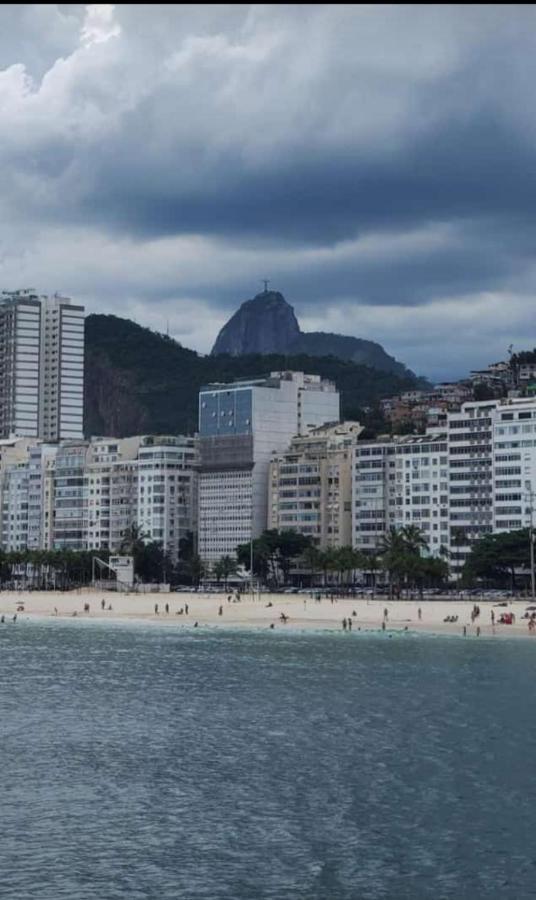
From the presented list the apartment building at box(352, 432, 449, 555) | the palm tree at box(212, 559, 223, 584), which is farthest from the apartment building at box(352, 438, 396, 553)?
the palm tree at box(212, 559, 223, 584)

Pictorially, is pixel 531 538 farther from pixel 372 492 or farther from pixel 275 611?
pixel 372 492

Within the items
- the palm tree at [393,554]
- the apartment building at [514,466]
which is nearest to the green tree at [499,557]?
the apartment building at [514,466]

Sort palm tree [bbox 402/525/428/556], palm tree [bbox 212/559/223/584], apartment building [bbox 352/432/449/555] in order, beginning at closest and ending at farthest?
palm tree [bbox 402/525/428/556] < apartment building [bbox 352/432/449/555] < palm tree [bbox 212/559/223/584]

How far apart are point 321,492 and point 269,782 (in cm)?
14848

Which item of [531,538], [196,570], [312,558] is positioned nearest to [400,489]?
[312,558]

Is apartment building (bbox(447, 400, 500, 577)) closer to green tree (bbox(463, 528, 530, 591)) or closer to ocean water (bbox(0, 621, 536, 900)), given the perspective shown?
green tree (bbox(463, 528, 530, 591))

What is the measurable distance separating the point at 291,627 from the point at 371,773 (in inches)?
2980

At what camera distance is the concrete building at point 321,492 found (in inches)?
7608

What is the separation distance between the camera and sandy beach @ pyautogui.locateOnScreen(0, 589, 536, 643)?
12112 centimetres

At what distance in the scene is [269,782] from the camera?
153ft

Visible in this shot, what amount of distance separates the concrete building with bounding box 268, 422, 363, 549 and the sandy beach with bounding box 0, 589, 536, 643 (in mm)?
25308

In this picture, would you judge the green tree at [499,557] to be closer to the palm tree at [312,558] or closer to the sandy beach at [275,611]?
the sandy beach at [275,611]

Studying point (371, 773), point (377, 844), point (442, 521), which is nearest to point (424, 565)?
point (442, 521)

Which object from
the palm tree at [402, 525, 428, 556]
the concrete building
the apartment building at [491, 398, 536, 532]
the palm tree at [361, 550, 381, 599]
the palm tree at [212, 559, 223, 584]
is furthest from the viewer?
the concrete building
